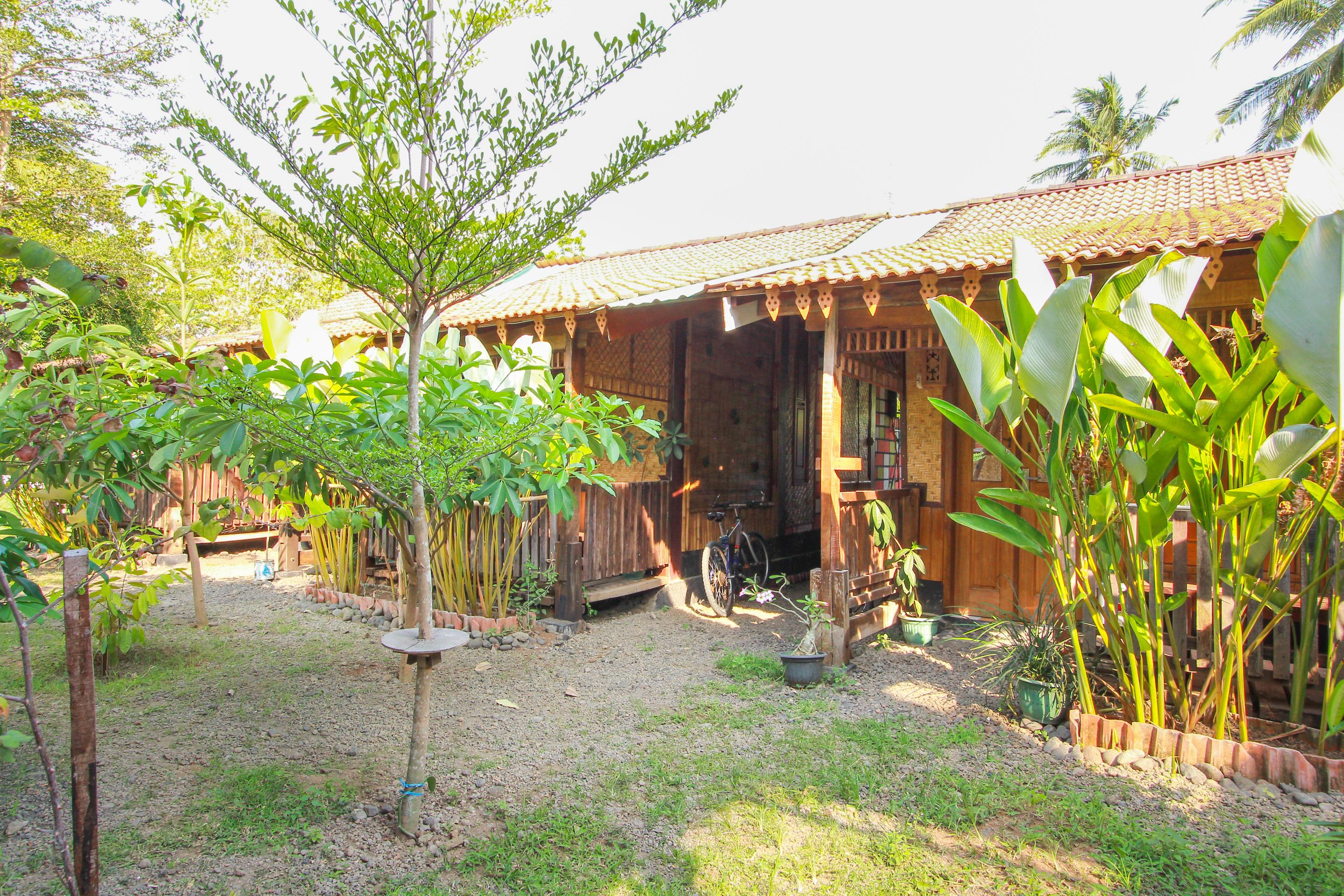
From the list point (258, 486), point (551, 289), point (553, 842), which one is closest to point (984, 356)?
point (553, 842)

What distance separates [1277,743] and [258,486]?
17.0ft

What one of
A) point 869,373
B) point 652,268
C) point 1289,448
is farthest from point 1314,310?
point 652,268

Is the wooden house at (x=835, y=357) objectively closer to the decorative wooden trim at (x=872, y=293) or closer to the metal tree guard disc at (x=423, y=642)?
the decorative wooden trim at (x=872, y=293)

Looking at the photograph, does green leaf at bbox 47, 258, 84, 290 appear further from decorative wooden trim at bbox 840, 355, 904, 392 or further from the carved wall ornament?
decorative wooden trim at bbox 840, 355, 904, 392

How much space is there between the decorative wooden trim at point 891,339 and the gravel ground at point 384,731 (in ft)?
7.35

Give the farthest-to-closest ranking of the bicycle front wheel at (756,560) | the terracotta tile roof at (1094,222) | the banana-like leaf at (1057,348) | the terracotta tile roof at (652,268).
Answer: the bicycle front wheel at (756,560), the terracotta tile roof at (652,268), the terracotta tile roof at (1094,222), the banana-like leaf at (1057,348)

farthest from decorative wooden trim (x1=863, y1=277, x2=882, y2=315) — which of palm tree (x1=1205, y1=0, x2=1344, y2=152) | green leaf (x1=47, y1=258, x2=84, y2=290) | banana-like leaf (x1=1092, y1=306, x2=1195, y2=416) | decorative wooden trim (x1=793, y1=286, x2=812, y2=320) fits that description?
palm tree (x1=1205, y1=0, x2=1344, y2=152)

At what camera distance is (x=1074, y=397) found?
321 centimetres

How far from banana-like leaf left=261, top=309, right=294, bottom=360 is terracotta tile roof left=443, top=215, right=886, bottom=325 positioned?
68.3 inches

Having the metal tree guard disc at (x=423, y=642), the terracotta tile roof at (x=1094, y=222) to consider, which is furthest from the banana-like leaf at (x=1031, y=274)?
the metal tree guard disc at (x=423, y=642)

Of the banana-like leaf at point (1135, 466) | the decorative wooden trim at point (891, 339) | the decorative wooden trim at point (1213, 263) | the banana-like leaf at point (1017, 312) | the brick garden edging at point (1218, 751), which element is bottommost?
the brick garden edging at point (1218, 751)

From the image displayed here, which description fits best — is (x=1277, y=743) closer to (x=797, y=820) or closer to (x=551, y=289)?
(x=797, y=820)

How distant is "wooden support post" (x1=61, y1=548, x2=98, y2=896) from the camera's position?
2.04m

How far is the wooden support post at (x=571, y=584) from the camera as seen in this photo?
20.3 ft
